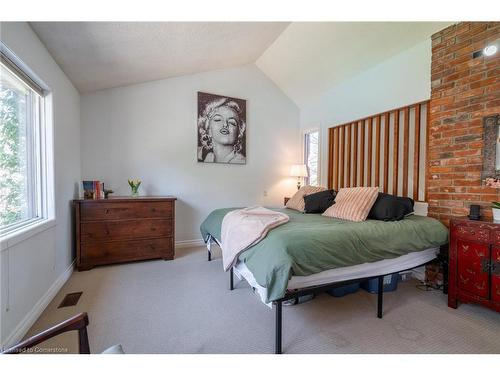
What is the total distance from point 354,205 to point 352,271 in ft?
2.80

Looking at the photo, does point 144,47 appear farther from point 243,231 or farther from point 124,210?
point 243,231

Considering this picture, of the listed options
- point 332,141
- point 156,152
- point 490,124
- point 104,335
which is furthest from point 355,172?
point 104,335

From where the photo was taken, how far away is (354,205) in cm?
251

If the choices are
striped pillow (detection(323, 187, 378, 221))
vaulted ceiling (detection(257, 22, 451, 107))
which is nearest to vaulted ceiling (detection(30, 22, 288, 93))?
vaulted ceiling (detection(257, 22, 451, 107))

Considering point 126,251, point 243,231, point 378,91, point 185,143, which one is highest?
point 378,91

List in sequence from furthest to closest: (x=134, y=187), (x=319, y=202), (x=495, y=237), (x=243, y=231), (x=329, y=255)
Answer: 1. (x=134, y=187)
2. (x=319, y=202)
3. (x=243, y=231)
4. (x=495, y=237)
5. (x=329, y=255)

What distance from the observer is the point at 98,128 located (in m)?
3.44

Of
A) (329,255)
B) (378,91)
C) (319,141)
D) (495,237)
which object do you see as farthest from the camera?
(319,141)

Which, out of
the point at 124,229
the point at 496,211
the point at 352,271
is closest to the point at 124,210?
the point at 124,229

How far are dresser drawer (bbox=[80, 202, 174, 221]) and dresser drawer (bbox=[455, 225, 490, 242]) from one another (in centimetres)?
317

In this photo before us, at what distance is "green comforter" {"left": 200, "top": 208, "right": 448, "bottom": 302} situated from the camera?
149 cm

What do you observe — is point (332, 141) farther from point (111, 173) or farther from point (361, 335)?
point (111, 173)

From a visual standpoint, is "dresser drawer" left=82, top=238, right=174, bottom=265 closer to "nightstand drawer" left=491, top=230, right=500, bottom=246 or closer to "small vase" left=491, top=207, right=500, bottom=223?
"nightstand drawer" left=491, top=230, right=500, bottom=246

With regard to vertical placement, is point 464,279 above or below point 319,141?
below
